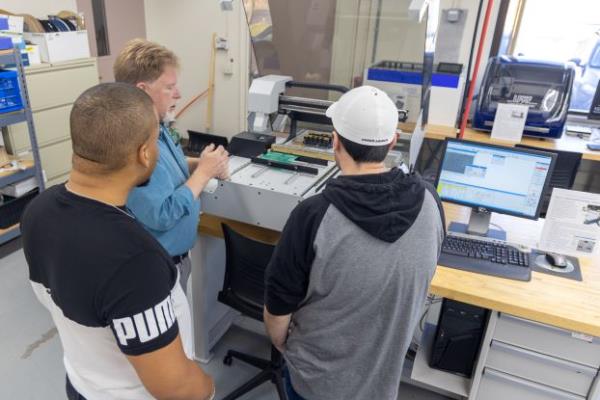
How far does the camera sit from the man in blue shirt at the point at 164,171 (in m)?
1.22

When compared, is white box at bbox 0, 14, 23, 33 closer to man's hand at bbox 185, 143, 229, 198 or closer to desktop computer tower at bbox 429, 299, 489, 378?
man's hand at bbox 185, 143, 229, 198

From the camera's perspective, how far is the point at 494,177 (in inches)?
62.5

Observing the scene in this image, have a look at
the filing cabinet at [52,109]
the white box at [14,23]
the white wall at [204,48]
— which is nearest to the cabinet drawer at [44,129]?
the filing cabinet at [52,109]

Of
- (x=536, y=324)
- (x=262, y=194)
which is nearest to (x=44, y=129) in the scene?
(x=262, y=194)

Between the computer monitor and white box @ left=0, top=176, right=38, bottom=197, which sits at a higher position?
the computer monitor

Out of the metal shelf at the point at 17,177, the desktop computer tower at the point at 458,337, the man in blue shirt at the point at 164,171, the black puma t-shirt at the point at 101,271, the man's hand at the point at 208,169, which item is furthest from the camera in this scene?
the metal shelf at the point at 17,177

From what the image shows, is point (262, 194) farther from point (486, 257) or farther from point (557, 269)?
point (557, 269)

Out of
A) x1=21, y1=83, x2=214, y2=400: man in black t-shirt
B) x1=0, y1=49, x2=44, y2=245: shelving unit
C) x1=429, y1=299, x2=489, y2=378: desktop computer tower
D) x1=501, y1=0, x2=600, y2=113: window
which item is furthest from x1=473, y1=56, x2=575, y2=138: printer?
x1=0, y1=49, x2=44, y2=245: shelving unit

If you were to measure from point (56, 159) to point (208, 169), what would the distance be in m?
2.23

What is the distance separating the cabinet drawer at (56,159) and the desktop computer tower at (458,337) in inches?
109

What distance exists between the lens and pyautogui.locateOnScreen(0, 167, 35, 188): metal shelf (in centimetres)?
258

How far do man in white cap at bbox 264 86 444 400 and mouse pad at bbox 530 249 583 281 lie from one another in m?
0.75

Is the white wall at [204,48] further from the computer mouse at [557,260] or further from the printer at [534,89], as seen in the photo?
the computer mouse at [557,260]

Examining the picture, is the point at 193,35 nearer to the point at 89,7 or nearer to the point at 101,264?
the point at 89,7
